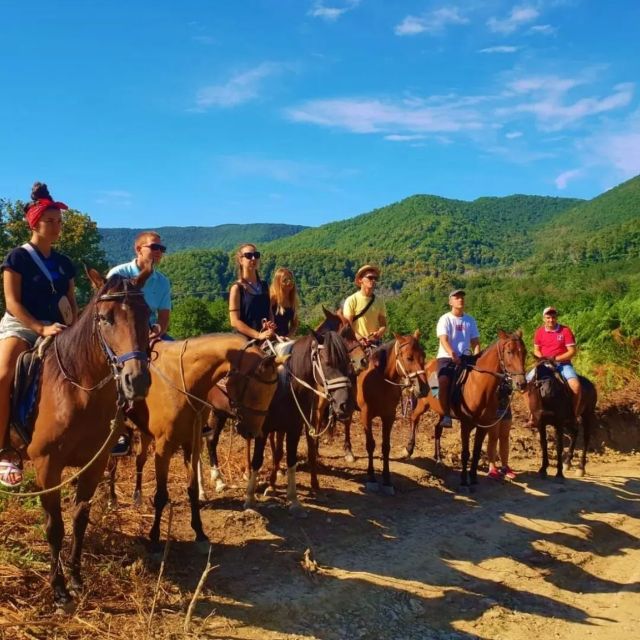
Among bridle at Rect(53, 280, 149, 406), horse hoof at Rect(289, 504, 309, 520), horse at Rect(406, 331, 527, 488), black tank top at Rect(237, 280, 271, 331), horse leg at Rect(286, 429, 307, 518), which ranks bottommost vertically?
horse hoof at Rect(289, 504, 309, 520)

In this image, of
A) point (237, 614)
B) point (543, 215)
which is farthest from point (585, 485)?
point (543, 215)

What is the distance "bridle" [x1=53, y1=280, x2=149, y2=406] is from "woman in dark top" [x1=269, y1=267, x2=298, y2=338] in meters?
3.50

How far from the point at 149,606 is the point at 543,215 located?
17280 cm

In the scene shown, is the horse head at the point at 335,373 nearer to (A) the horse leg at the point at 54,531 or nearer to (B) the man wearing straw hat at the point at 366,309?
(B) the man wearing straw hat at the point at 366,309

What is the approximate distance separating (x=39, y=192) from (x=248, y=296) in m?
2.73

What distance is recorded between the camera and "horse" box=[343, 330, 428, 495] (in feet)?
26.0

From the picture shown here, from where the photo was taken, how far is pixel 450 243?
390 ft

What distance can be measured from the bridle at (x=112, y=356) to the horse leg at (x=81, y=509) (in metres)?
0.73

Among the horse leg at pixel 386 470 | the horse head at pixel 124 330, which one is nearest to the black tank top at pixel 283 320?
the horse leg at pixel 386 470

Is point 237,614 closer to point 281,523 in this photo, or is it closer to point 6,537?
point 281,523

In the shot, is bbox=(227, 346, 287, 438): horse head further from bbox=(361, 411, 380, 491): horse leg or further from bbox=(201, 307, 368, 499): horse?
bbox=(361, 411, 380, 491): horse leg

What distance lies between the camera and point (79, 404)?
4.19m

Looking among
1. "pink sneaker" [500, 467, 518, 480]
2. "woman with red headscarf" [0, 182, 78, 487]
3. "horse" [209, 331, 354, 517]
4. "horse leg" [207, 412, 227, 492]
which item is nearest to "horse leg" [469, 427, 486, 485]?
"pink sneaker" [500, 467, 518, 480]

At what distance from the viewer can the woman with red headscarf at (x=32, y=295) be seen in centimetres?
439
